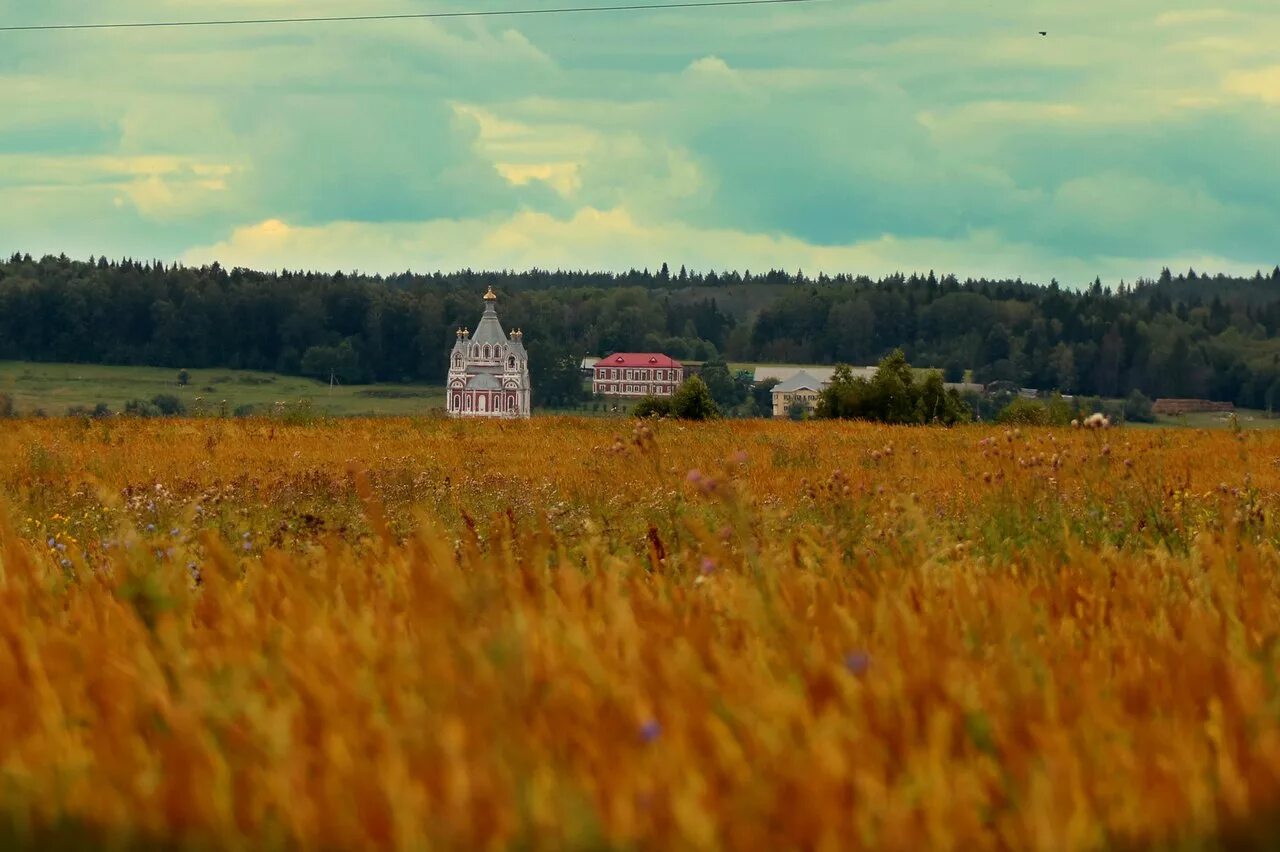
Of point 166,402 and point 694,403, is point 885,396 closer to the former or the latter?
point 694,403

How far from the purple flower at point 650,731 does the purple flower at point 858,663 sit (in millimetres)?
515

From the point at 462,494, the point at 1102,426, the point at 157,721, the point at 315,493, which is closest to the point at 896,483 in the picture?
the point at 462,494

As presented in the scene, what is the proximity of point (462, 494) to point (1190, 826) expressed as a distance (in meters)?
13.0

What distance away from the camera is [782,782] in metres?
3.06

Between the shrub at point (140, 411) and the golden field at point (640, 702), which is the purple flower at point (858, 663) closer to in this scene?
the golden field at point (640, 702)

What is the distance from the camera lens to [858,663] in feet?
11.7

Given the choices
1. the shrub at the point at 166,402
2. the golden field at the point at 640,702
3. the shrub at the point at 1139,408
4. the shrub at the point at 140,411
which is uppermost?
the golden field at the point at 640,702

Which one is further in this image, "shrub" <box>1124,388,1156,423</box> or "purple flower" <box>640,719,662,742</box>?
"shrub" <box>1124,388,1156,423</box>

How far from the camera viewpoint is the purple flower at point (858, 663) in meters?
3.56

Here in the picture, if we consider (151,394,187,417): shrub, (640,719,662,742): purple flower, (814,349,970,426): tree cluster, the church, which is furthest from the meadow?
(640,719,662,742): purple flower

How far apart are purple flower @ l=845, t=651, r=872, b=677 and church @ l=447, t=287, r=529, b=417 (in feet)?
585

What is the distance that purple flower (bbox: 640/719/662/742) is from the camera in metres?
3.15

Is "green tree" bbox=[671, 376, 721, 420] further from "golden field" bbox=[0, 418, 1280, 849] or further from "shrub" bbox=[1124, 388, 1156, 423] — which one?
"shrub" bbox=[1124, 388, 1156, 423]

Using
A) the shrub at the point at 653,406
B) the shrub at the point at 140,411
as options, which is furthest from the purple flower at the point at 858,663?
the shrub at the point at 653,406
